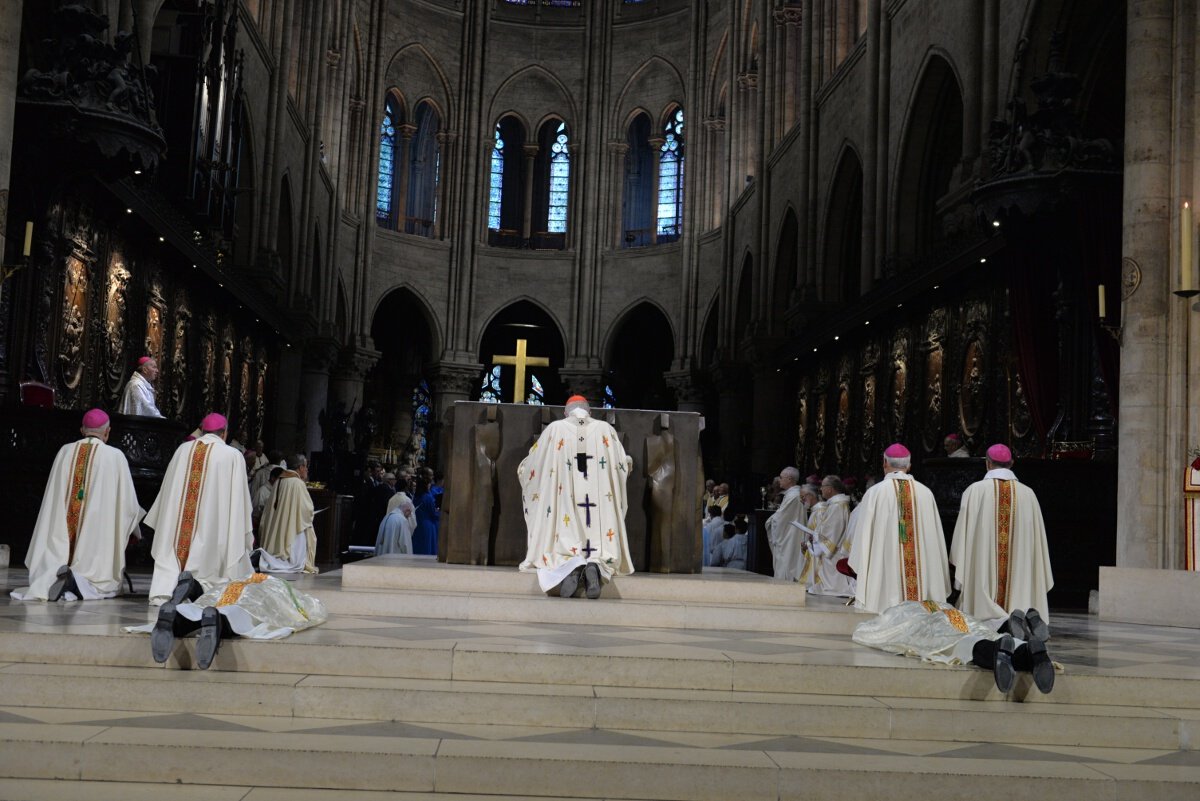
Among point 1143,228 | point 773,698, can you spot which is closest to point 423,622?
point 773,698

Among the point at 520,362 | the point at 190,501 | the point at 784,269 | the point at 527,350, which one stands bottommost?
the point at 190,501

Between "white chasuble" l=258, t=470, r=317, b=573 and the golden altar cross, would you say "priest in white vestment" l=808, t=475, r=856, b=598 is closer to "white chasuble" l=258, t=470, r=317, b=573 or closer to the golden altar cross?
the golden altar cross

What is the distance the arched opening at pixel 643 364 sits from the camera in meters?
41.9

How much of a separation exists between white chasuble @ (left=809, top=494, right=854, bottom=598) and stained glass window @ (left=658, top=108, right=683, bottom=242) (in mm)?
26877

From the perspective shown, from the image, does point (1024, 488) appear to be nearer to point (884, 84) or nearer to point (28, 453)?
point (28, 453)

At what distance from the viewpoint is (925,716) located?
645 cm

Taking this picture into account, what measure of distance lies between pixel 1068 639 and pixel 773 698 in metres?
3.46

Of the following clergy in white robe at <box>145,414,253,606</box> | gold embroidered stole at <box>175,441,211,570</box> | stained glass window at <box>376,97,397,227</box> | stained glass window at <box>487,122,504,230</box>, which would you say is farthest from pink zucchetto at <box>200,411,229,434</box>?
stained glass window at <box>487,122,504,230</box>

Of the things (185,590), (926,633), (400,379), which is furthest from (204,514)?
(400,379)

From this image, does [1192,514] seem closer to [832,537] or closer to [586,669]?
[832,537]

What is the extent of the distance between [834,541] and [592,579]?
4.87m

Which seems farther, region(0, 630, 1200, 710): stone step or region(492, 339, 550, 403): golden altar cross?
region(492, 339, 550, 403): golden altar cross

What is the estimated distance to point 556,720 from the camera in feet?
20.7

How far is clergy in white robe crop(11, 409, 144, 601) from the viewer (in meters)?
9.32
